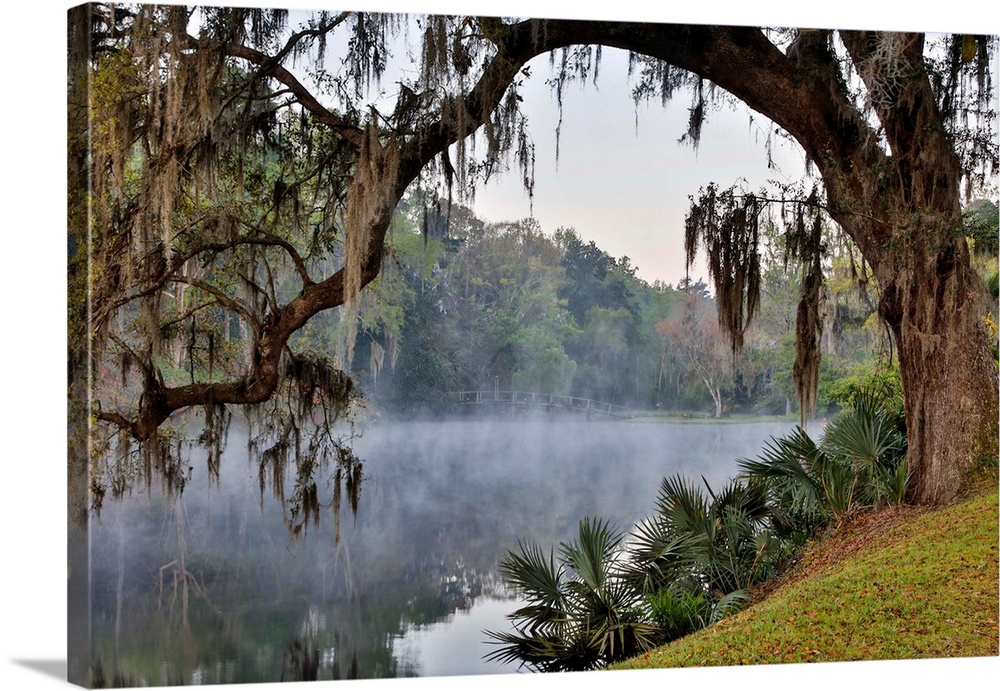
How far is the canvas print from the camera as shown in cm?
592

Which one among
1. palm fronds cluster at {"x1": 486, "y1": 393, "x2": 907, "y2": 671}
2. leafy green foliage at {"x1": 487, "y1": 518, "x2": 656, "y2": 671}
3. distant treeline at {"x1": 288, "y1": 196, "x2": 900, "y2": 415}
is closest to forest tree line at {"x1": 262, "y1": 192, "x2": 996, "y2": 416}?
distant treeline at {"x1": 288, "y1": 196, "x2": 900, "y2": 415}

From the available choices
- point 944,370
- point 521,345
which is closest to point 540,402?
point 521,345

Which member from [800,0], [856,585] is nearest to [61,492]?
[856,585]

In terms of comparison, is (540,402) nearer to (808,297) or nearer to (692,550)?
(692,550)

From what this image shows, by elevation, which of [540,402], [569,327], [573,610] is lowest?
[573,610]

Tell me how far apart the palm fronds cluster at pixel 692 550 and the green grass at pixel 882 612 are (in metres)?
0.27

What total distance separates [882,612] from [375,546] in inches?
111

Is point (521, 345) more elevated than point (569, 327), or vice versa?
point (569, 327)

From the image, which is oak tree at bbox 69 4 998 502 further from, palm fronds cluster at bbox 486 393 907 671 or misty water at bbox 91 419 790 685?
misty water at bbox 91 419 790 685

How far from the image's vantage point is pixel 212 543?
20.1 feet

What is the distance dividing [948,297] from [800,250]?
907 mm

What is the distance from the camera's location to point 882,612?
6297 millimetres

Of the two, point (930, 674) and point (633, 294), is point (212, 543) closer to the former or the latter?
point (633, 294)

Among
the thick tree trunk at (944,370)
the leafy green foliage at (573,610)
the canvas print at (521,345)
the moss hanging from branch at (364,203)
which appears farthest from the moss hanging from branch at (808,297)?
the moss hanging from branch at (364,203)
